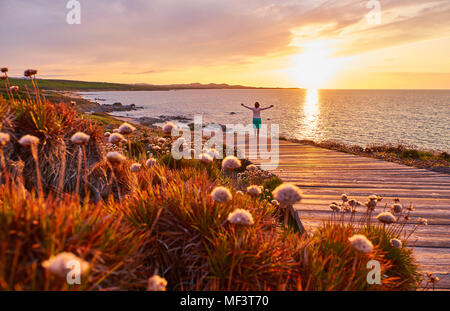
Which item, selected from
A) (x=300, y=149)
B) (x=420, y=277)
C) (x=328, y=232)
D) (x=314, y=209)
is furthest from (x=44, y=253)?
(x=300, y=149)

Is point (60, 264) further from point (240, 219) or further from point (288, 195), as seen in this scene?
point (288, 195)

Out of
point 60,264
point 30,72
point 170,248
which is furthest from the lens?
point 30,72

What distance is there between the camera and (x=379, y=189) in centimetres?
715

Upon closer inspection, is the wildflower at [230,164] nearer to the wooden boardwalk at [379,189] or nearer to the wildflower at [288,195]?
the wildflower at [288,195]

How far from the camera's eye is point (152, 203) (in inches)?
128

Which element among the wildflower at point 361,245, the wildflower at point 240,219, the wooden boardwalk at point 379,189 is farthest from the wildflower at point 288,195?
the wooden boardwalk at point 379,189

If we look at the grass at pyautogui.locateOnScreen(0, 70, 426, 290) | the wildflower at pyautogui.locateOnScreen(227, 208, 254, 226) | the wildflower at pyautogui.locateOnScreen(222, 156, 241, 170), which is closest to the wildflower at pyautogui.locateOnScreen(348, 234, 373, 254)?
the grass at pyautogui.locateOnScreen(0, 70, 426, 290)

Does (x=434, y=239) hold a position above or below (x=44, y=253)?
below

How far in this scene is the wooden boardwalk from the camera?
438cm

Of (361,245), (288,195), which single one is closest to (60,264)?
(288,195)

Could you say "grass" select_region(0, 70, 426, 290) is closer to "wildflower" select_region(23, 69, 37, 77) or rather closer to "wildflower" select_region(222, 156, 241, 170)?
"wildflower" select_region(222, 156, 241, 170)

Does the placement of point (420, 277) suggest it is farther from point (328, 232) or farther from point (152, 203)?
point (152, 203)

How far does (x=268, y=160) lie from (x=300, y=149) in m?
3.42
